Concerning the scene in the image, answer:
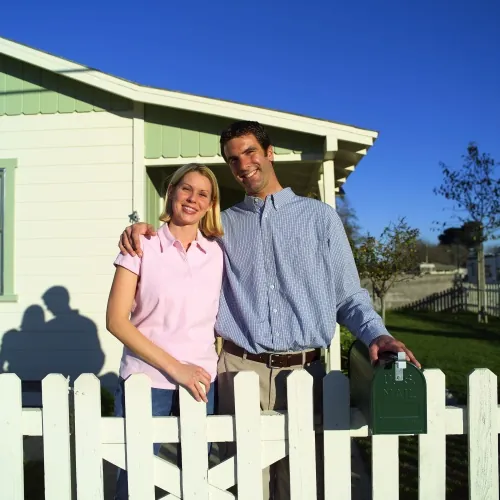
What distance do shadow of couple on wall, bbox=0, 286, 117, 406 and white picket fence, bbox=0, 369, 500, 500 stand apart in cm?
318

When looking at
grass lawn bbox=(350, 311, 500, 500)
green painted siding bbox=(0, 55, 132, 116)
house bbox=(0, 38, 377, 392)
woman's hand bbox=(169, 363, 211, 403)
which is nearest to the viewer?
woman's hand bbox=(169, 363, 211, 403)

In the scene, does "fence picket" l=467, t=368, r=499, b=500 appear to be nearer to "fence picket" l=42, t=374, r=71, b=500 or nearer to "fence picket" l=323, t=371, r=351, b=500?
"fence picket" l=323, t=371, r=351, b=500

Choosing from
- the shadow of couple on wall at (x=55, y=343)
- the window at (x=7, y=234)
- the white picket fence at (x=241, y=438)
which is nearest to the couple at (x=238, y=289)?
the white picket fence at (x=241, y=438)

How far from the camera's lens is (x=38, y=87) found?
5.31m

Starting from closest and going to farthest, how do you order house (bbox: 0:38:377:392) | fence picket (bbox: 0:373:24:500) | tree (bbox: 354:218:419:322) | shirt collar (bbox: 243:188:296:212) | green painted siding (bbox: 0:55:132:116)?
fence picket (bbox: 0:373:24:500)
shirt collar (bbox: 243:188:296:212)
house (bbox: 0:38:377:392)
green painted siding (bbox: 0:55:132:116)
tree (bbox: 354:218:419:322)

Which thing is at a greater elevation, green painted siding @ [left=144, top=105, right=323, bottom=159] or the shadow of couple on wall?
green painted siding @ [left=144, top=105, right=323, bottom=159]

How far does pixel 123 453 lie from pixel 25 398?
3.17 m

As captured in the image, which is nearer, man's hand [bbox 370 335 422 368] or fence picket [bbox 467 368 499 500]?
man's hand [bbox 370 335 422 368]

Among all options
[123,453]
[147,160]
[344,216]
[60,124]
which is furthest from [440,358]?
[344,216]

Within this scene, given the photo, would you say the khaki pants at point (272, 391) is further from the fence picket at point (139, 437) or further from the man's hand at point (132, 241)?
the man's hand at point (132, 241)

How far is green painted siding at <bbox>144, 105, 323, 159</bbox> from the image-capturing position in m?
5.16

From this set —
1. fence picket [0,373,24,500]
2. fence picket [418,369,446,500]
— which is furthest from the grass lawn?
fence picket [0,373,24,500]

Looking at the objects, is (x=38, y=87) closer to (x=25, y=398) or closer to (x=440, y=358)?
(x=25, y=398)

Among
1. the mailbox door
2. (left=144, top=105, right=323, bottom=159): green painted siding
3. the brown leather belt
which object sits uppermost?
(left=144, top=105, right=323, bottom=159): green painted siding
